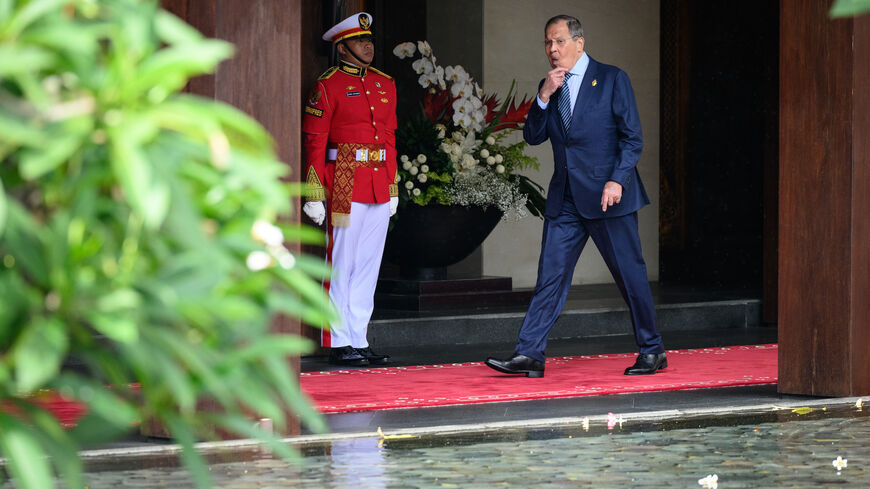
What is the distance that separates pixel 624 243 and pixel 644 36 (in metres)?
4.34

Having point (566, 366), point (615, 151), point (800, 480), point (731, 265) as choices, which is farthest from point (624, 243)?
point (731, 265)

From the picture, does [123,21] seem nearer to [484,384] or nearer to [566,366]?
[484,384]

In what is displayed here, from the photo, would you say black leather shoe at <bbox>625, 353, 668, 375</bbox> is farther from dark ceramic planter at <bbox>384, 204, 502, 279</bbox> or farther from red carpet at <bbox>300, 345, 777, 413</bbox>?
dark ceramic planter at <bbox>384, 204, 502, 279</bbox>

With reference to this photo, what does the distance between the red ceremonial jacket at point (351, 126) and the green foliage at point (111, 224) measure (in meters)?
4.57

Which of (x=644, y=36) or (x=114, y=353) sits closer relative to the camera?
(x=114, y=353)

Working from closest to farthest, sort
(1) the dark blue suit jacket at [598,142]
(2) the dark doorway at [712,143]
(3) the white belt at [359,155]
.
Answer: (1) the dark blue suit jacket at [598,142] → (3) the white belt at [359,155] → (2) the dark doorway at [712,143]

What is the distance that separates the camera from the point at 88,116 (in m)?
1.04

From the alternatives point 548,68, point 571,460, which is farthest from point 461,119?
point 571,460

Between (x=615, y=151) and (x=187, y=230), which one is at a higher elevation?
(x=615, y=151)

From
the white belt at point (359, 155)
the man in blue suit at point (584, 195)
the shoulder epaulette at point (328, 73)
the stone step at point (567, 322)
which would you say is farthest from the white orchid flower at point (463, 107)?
the man in blue suit at point (584, 195)

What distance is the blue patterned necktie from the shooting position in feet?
18.0

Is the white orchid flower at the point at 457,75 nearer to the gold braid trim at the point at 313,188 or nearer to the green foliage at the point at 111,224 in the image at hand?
the gold braid trim at the point at 313,188

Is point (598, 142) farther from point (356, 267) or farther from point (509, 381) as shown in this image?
point (356, 267)

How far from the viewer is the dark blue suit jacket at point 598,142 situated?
5367 mm
